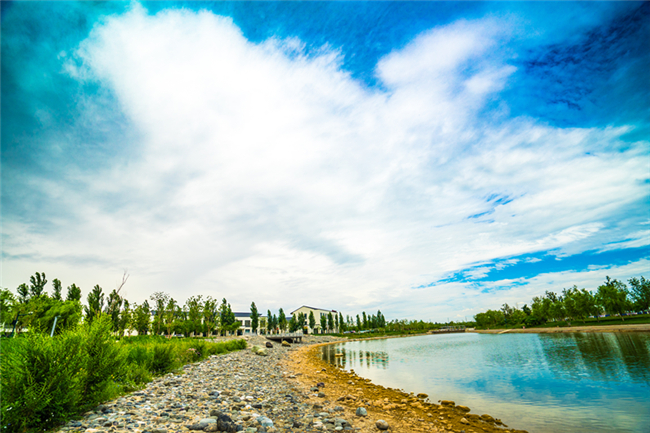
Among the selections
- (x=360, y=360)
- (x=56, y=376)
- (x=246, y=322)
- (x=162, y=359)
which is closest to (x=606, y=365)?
(x=360, y=360)

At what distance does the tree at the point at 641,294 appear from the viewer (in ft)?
239

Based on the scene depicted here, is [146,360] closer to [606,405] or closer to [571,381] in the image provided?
[606,405]

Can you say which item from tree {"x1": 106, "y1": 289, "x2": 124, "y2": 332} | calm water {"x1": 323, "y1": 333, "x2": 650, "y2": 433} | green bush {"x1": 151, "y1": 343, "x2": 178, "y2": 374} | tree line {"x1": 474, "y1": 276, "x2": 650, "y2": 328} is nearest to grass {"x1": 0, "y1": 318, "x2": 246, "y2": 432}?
green bush {"x1": 151, "y1": 343, "x2": 178, "y2": 374}

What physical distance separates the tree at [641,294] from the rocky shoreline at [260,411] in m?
98.8

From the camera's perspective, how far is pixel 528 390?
17344 millimetres

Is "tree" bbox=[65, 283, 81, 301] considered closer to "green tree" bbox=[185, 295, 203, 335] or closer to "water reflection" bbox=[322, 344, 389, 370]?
"green tree" bbox=[185, 295, 203, 335]

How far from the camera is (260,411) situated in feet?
34.4

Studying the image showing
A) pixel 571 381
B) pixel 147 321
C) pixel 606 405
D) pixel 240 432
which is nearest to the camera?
pixel 240 432

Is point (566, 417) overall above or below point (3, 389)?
below

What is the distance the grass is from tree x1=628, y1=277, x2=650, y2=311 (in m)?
113

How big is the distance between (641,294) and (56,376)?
4592 inches

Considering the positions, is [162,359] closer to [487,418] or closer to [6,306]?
[487,418]

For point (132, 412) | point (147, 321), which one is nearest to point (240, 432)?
point (132, 412)

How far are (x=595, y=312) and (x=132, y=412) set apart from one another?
11043 cm
